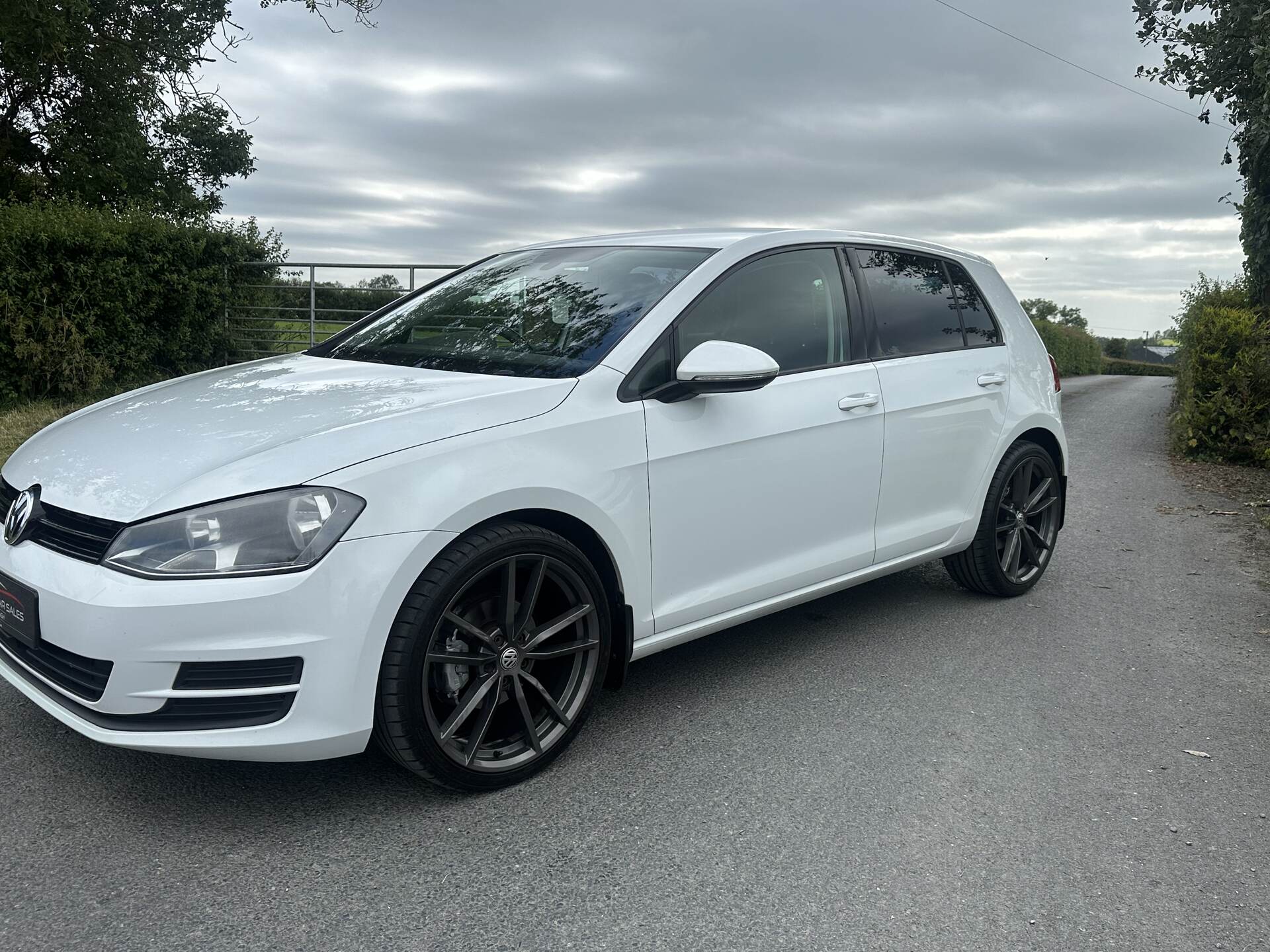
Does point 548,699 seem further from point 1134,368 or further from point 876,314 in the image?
point 1134,368

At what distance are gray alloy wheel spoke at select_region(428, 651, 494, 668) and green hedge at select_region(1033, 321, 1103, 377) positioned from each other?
Answer: 28024mm

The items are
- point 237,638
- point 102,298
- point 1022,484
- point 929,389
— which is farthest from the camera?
point 102,298

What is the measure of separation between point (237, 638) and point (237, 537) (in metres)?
0.26

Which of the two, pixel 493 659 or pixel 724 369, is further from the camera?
pixel 724 369

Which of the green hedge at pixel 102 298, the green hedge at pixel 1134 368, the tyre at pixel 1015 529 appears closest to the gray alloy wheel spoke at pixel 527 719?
the tyre at pixel 1015 529

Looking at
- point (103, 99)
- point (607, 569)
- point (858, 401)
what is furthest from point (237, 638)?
point (103, 99)

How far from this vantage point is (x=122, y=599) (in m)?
2.66

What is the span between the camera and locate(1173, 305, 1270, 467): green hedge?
1100 cm

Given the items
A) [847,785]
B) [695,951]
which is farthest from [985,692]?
[695,951]

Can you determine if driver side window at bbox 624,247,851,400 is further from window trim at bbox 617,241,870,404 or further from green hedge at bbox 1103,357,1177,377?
green hedge at bbox 1103,357,1177,377

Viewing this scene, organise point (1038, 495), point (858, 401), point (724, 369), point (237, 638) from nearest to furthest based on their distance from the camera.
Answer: point (237, 638), point (724, 369), point (858, 401), point (1038, 495)

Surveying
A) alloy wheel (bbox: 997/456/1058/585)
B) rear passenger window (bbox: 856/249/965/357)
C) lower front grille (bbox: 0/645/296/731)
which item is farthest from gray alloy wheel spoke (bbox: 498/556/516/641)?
alloy wheel (bbox: 997/456/1058/585)

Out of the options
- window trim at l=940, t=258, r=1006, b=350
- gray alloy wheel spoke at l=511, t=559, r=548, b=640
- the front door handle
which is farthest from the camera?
window trim at l=940, t=258, r=1006, b=350

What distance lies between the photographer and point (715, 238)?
4.16 metres
